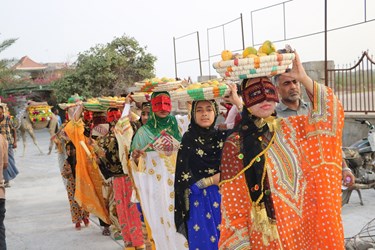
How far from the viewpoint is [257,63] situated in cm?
302

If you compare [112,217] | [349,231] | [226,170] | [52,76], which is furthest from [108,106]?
[52,76]

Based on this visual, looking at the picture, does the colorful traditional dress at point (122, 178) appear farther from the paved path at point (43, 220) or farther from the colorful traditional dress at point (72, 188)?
the colorful traditional dress at point (72, 188)

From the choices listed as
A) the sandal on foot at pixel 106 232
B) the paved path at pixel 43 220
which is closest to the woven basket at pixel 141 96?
the paved path at pixel 43 220

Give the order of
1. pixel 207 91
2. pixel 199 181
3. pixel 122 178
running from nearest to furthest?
pixel 207 91
pixel 199 181
pixel 122 178

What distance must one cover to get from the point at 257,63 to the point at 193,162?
1.80m

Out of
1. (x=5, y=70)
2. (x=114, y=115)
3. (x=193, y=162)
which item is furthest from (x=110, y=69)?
(x=193, y=162)

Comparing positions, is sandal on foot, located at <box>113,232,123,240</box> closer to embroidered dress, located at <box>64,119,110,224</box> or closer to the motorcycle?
embroidered dress, located at <box>64,119,110,224</box>

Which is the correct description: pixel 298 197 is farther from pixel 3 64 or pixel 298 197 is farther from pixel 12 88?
pixel 12 88

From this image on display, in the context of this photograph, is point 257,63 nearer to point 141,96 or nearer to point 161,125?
point 161,125

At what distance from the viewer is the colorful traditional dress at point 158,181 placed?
18.2 ft

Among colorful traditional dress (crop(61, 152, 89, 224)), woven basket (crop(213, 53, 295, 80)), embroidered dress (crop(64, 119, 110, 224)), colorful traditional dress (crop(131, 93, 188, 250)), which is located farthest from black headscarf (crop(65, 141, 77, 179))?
woven basket (crop(213, 53, 295, 80))

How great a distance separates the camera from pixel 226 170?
321 centimetres

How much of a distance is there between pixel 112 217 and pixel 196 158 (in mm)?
3133

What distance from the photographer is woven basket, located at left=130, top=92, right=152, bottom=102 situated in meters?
5.85
